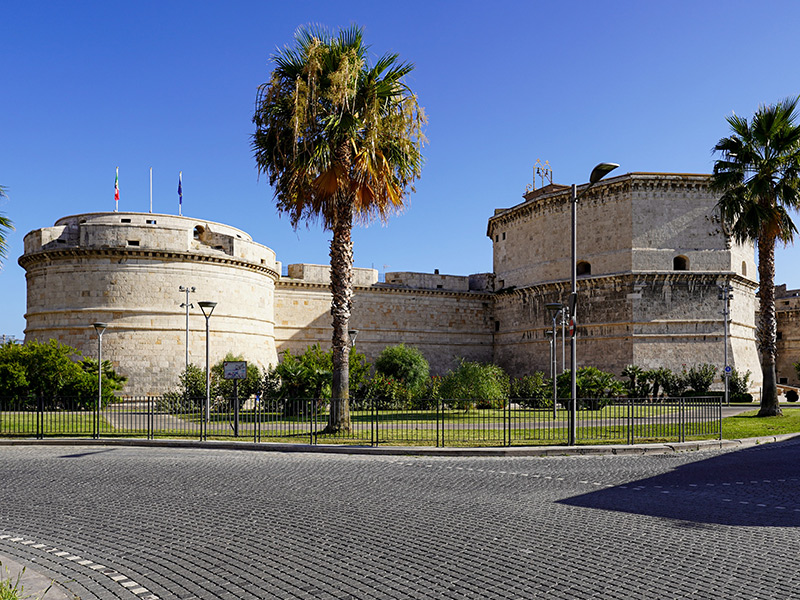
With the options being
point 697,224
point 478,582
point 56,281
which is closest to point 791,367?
point 697,224

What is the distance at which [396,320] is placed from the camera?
44.6 m

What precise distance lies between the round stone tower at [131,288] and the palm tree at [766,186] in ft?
74.9

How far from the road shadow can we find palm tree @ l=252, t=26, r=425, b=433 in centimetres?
912

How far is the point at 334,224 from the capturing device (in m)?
18.4

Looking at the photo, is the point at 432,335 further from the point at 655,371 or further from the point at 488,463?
the point at 488,463

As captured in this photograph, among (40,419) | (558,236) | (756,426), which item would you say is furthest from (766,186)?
(40,419)

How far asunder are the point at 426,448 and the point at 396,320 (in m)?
30.0

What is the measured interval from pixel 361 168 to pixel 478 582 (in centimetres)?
1371

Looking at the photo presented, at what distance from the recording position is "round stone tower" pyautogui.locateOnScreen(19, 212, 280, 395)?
32062 mm

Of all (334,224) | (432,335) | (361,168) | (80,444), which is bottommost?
(80,444)

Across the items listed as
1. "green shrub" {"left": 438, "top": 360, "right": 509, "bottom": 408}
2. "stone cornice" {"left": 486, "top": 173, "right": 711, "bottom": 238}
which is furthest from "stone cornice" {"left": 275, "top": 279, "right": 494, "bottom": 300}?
"green shrub" {"left": 438, "top": 360, "right": 509, "bottom": 408}

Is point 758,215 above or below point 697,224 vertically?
below

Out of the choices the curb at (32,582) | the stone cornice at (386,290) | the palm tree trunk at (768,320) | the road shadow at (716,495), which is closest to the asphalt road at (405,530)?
the road shadow at (716,495)

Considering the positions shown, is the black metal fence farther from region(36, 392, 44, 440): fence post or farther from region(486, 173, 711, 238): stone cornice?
region(486, 173, 711, 238): stone cornice
